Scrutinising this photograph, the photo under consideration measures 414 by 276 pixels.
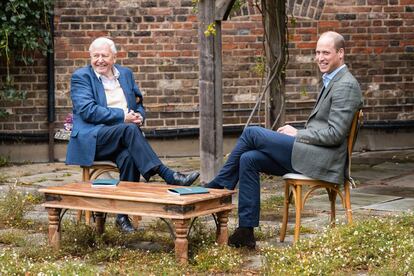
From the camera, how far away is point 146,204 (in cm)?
617

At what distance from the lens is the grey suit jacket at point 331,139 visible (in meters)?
6.57

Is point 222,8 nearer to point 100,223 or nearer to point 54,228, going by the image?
point 100,223

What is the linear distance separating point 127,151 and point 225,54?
526 centimetres

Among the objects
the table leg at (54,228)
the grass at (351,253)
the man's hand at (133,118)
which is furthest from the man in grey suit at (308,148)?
the man's hand at (133,118)

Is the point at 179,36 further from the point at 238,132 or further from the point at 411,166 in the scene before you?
the point at 411,166

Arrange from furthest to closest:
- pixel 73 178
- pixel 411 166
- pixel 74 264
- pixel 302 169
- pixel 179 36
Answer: pixel 179 36 → pixel 411 166 → pixel 73 178 → pixel 302 169 → pixel 74 264

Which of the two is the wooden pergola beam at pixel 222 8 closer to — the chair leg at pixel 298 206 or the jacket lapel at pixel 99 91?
the jacket lapel at pixel 99 91

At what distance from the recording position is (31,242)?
678 cm

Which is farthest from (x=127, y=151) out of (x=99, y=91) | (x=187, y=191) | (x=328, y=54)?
(x=328, y=54)

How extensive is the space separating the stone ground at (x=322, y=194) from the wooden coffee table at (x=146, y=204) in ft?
1.33

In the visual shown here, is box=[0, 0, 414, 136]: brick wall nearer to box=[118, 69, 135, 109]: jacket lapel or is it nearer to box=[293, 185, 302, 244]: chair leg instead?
box=[118, 69, 135, 109]: jacket lapel

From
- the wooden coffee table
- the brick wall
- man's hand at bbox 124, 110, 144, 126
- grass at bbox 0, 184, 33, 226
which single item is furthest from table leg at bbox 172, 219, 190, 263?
the brick wall

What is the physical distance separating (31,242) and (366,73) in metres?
7.22

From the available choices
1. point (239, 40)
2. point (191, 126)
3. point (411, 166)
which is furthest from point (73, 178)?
point (411, 166)
